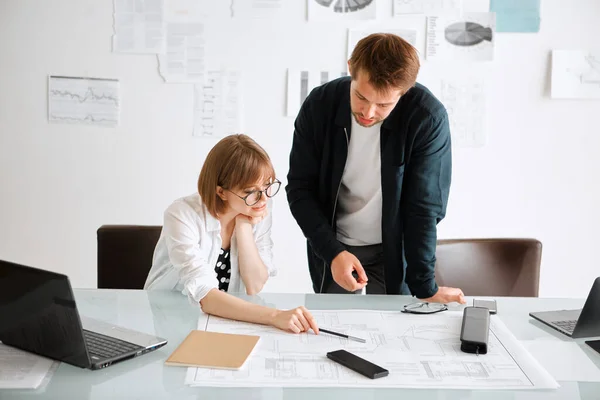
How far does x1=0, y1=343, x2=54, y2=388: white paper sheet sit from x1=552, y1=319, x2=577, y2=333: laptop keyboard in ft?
3.52

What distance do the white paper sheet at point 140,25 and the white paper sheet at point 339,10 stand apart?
64 centimetres

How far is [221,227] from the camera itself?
192 cm

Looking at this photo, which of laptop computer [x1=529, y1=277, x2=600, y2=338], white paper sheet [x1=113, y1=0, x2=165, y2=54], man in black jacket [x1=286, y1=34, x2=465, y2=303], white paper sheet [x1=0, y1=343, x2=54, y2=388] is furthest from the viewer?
white paper sheet [x1=113, y1=0, x2=165, y2=54]

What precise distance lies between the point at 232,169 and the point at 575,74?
186cm

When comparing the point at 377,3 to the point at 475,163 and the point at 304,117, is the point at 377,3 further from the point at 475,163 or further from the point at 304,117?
the point at 304,117

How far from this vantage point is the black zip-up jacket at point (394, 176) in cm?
185

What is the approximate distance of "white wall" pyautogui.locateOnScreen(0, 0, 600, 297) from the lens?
2.94 m

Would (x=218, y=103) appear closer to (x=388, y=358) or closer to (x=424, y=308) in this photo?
(x=424, y=308)

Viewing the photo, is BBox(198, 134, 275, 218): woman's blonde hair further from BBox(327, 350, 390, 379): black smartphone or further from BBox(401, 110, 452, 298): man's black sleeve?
BBox(327, 350, 390, 379): black smartphone

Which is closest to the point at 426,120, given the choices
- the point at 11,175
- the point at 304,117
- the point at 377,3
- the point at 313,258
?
the point at 304,117

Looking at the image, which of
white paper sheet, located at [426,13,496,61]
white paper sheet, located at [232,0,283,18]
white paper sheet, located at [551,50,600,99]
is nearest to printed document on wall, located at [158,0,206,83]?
white paper sheet, located at [232,0,283,18]

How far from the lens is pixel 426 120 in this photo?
6.04ft

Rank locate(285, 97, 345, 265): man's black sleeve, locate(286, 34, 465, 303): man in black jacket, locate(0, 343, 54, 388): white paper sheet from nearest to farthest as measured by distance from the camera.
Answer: locate(0, 343, 54, 388): white paper sheet → locate(286, 34, 465, 303): man in black jacket → locate(285, 97, 345, 265): man's black sleeve

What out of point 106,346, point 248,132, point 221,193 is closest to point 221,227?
point 221,193
